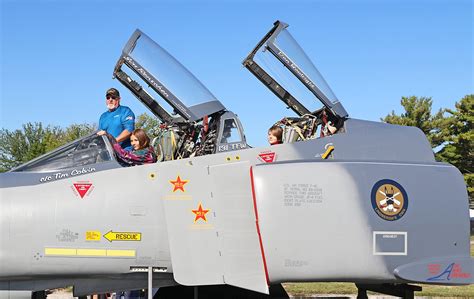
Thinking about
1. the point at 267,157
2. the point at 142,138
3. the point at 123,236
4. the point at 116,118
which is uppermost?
the point at 116,118

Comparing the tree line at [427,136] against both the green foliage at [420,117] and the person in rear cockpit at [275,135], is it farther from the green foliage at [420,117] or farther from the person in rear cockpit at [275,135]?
the person in rear cockpit at [275,135]

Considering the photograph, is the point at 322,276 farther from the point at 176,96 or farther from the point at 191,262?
the point at 176,96

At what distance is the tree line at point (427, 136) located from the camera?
39.2m

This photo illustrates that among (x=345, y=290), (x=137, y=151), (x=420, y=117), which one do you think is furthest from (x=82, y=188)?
(x=420, y=117)

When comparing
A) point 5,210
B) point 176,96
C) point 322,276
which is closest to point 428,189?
point 322,276

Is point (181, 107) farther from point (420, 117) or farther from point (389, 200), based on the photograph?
point (420, 117)

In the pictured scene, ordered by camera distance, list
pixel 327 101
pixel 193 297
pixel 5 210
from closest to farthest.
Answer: pixel 5 210, pixel 327 101, pixel 193 297

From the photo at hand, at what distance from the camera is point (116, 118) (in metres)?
7.67

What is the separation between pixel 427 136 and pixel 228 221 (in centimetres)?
4226

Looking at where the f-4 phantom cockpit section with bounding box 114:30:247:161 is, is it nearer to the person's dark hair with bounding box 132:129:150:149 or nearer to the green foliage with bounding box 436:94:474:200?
the person's dark hair with bounding box 132:129:150:149

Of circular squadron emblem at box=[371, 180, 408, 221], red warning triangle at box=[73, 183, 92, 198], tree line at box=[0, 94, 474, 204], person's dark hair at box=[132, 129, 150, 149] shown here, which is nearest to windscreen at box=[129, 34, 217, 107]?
person's dark hair at box=[132, 129, 150, 149]

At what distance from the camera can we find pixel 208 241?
21.6 ft

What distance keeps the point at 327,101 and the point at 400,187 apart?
1630mm

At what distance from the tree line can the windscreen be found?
2789cm
